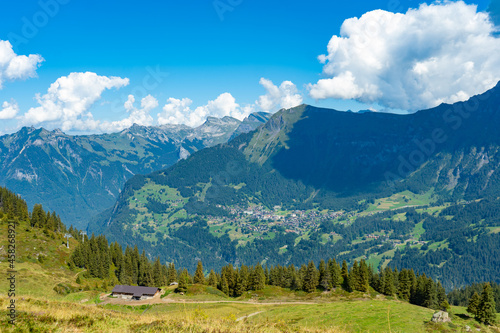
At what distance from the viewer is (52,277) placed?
9556cm

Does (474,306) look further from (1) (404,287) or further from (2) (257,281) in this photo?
(2) (257,281)

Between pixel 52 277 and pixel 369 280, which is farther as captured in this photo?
pixel 369 280

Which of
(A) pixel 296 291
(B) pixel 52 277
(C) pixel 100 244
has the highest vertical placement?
(C) pixel 100 244

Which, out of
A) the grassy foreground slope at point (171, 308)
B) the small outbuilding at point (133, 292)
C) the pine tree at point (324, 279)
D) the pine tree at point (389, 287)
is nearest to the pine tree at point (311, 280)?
the pine tree at point (324, 279)

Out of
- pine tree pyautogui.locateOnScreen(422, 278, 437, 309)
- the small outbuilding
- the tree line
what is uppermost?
the tree line

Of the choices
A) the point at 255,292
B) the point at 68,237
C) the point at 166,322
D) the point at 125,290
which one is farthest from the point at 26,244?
the point at 166,322

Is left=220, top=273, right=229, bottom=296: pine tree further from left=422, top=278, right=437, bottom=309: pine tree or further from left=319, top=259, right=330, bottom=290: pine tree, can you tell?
Result: left=422, top=278, right=437, bottom=309: pine tree

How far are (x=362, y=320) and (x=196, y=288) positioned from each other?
231 ft

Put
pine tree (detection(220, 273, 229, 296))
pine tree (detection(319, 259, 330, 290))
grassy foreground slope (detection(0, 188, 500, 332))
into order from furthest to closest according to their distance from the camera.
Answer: pine tree (detection(220, 273, 229, 296)) < pine tree (detection(319, 259, 330, 290)) < grassy foreground slope (detection(0, 188, 500, 332))

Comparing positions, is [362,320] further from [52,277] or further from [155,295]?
[52,277]

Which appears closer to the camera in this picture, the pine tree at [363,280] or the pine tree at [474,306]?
the pine tree at [474,306]

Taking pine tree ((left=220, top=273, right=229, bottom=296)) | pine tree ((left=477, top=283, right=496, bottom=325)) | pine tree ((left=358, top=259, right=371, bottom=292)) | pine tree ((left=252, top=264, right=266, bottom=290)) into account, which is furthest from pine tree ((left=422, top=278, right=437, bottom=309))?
pine tree ((left=220, top=273, right=229, bottom=296))

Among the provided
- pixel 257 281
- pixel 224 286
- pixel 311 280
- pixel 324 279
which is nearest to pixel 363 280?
pixel 324 279

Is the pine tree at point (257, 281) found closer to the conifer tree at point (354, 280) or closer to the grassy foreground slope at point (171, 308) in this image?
the grassy foreground slope at point (171, 308)
